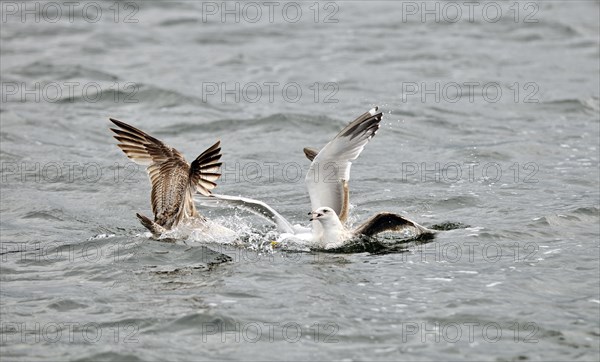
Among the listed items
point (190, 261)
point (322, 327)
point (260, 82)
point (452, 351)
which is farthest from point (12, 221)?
point (260, 82)

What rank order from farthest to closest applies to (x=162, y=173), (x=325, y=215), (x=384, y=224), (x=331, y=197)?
(x=331, y=197), (x=162, y=173), (x=325, y=215), (x=384, y=224)

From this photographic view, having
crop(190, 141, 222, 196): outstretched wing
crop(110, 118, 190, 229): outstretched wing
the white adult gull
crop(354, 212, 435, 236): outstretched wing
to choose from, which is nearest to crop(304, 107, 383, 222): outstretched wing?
the white adult gull

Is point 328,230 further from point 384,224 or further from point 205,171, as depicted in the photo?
point 205,171

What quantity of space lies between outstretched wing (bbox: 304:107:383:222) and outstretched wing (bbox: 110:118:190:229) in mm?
1574

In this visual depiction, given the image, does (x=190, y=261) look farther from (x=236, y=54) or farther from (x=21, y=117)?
(x=236, y=54)

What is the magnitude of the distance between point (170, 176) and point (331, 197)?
2048 millimetres

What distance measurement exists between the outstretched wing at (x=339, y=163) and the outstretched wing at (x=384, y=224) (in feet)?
2.30

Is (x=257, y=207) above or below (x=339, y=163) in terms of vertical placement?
below

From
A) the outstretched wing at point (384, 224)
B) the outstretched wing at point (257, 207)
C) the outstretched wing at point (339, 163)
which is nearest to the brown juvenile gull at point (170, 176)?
the outstretched wing at point (257, 207)

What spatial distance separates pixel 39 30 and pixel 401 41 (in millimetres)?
8981

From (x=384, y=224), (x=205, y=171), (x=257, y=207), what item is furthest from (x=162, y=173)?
(x=384, y=224)

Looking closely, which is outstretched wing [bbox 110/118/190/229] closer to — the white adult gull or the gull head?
the white adult gull

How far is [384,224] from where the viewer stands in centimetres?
1215

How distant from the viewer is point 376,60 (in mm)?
23406
